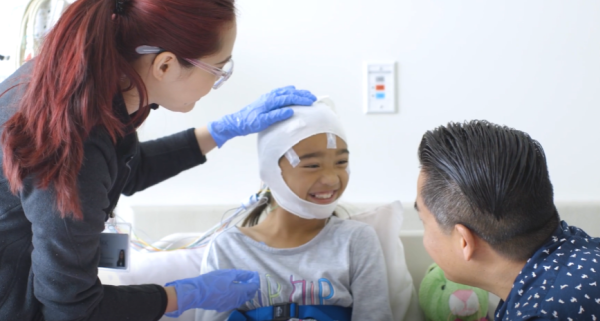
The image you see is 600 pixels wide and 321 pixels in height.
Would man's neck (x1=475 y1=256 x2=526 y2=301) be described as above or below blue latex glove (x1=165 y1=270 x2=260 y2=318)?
above

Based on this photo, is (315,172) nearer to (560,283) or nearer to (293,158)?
(293,158)

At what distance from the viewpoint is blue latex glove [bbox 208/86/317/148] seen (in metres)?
1.56

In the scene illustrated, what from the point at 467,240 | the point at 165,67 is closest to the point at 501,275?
the point at 467,240

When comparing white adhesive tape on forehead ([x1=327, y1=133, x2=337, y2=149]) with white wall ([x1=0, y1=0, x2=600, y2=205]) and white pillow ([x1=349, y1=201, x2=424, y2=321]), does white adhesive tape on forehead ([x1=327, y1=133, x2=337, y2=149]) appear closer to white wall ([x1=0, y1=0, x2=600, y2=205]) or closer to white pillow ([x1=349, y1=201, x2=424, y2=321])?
white pillow ([x1=349, y1=201, x2=424, y2=321])

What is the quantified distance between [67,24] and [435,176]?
0.75m

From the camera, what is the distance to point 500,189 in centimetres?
97

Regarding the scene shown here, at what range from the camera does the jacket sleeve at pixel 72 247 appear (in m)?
0.99

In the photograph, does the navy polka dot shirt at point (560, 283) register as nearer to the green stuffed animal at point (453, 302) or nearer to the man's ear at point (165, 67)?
the green stuffed animal at point (453, 302)

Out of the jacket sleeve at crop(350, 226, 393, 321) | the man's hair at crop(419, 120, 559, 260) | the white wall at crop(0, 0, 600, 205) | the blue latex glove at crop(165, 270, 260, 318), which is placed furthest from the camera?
the white wall at crop(0, 0, 600, 205)

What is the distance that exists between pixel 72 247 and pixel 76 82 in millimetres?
302

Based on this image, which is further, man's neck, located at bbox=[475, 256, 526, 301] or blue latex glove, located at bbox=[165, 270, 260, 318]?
blue latex glove, located at bbox=[165, 270, 260, 318]

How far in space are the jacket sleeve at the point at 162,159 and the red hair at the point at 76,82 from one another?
1.47 ft

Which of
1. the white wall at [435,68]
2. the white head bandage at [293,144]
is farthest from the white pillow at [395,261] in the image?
the white wall at [435,68]

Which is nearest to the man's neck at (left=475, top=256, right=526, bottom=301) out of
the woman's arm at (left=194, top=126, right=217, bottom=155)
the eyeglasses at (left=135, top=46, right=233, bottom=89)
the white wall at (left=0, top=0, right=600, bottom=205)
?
the eyeglasses at (left=135, top=46, right=233, bottom=89)
